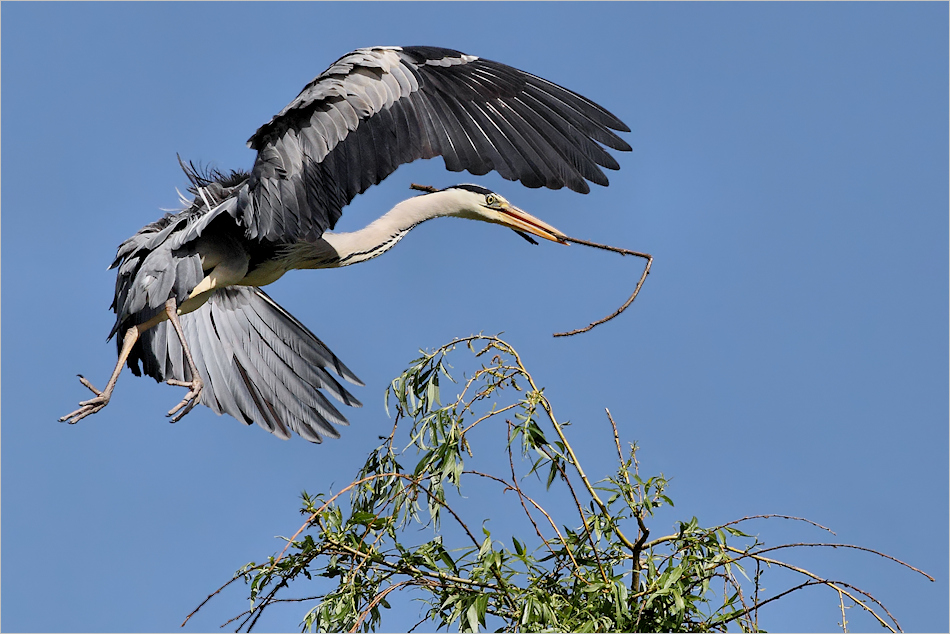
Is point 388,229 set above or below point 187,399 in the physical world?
above

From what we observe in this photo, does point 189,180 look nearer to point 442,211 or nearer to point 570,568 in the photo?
point 442,211

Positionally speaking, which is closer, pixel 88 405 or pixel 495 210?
pixel 88 405

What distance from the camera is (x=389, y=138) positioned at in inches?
189

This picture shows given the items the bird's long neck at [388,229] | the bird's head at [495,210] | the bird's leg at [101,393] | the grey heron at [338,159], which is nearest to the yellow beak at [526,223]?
the bird's head at [495,210]

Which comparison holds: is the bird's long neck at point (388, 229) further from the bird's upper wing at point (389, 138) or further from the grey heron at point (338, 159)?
the bird's upper wing at point (389, 138)

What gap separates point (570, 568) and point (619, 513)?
26 cm

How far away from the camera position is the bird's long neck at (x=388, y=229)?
5.88m

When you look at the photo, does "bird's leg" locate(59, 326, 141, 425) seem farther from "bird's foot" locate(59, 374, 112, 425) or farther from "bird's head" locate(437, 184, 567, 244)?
"bird's head" locate(437, 184, 567, 244)

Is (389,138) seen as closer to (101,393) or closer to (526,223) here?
(526,223)

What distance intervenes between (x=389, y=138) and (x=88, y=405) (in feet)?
6.20

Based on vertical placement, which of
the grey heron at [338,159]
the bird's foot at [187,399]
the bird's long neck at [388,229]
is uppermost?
the bird's long neck at [388,229]

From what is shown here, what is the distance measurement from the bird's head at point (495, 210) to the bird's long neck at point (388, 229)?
4 centimetres

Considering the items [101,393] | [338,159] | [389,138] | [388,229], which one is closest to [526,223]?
[388,229]

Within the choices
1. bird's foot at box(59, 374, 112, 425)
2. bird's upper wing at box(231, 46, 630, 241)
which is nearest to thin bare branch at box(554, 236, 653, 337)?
bird's upper wing at box(231, 46, 630, 241)
